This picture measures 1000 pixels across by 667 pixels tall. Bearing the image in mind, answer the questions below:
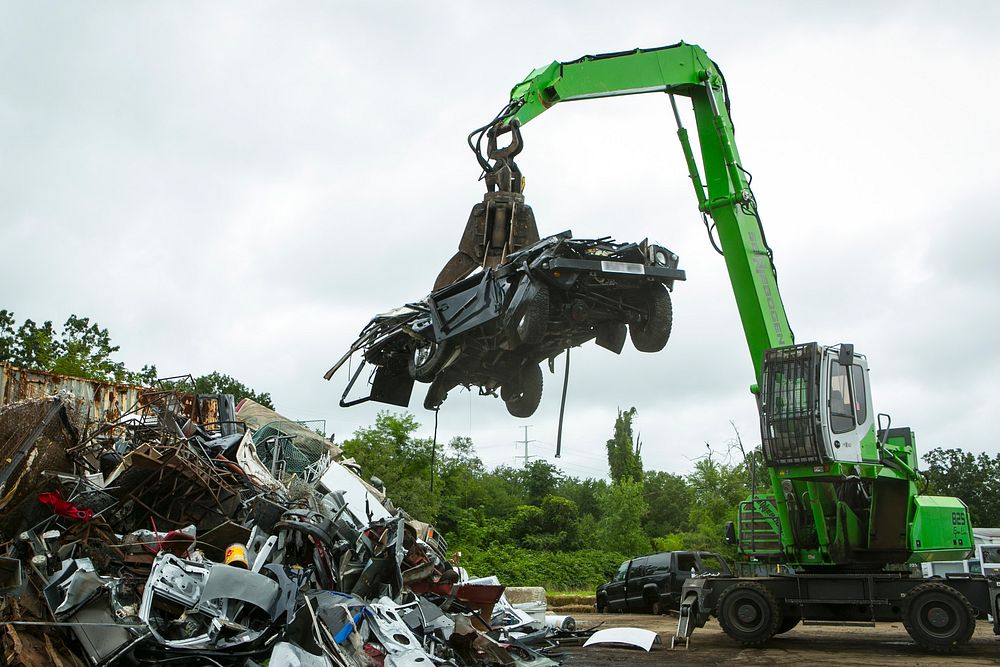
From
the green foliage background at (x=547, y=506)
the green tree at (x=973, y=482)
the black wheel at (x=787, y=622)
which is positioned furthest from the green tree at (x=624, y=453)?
the black wheel at (x=787, y=622)

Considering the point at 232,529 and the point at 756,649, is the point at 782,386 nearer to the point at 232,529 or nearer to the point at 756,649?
the point at 756,649

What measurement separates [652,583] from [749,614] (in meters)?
6.07

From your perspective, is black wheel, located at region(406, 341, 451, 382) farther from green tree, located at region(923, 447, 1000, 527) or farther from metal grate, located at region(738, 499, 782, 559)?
green tree, located at region(923, 447, 1000, 527)

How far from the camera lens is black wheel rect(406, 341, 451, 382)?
354 inches

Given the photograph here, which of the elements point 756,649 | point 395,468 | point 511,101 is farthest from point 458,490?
point 511,101

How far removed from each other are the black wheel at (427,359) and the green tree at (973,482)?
25.5 metres

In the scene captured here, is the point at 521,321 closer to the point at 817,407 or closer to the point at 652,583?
the point at 817,407

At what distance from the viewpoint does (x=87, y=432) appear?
10938 mm

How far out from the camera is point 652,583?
17453 mm

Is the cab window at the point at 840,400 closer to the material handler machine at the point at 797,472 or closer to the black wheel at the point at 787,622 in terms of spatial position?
the material handler machine at the point at 797,472

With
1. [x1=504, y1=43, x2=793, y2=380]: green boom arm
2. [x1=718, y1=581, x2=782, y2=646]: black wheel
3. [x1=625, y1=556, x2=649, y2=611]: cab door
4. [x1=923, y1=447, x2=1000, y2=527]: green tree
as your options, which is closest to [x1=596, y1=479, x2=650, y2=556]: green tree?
[x1=923, y1=447, x2=1000, y2=527]: green tree

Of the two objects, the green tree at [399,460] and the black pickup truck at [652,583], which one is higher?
the green tree at [399,460]

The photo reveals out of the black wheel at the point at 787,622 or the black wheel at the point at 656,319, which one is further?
the black wheel at the point at 787,622

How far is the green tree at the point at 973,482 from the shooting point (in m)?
29.7
